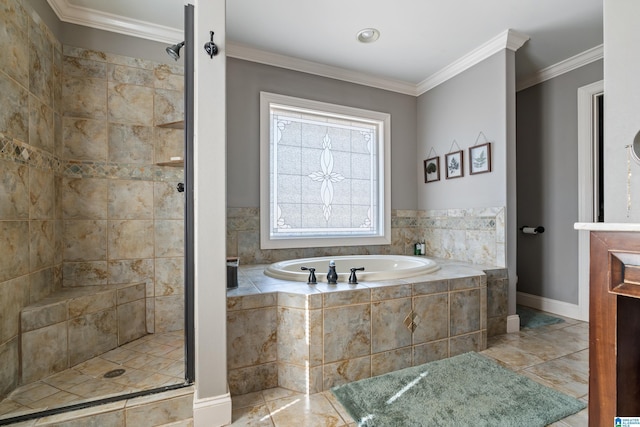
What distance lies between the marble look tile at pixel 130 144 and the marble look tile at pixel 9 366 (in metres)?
1.23

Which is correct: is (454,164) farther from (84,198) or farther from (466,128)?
(84,198)

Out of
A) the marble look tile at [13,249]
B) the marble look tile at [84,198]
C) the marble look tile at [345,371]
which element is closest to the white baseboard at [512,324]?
the marble look tile at [345,371]

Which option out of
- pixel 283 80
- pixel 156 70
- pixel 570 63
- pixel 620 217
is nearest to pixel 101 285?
pixel 156 70

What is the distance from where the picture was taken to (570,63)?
9.01 feet

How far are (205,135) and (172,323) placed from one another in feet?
5.05

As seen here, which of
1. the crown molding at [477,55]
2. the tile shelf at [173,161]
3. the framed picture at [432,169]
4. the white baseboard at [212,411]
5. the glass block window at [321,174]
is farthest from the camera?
the framed picture at [432,169]

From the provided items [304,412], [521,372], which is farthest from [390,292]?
[521,372]

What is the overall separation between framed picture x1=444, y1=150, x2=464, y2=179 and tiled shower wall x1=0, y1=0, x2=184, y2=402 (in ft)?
8.21

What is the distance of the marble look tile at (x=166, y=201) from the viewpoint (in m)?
2.24

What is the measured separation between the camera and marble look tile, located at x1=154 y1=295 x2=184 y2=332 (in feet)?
7.14

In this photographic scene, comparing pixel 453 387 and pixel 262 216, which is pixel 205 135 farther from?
pixel 453 387

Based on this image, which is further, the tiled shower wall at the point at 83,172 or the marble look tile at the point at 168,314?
the marble look tile at the point at 168,314

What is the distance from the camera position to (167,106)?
7.47 feet

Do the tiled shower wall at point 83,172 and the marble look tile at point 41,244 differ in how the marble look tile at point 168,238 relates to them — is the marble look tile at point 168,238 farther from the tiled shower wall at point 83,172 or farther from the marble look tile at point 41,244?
the marble look tile at point 41,244
